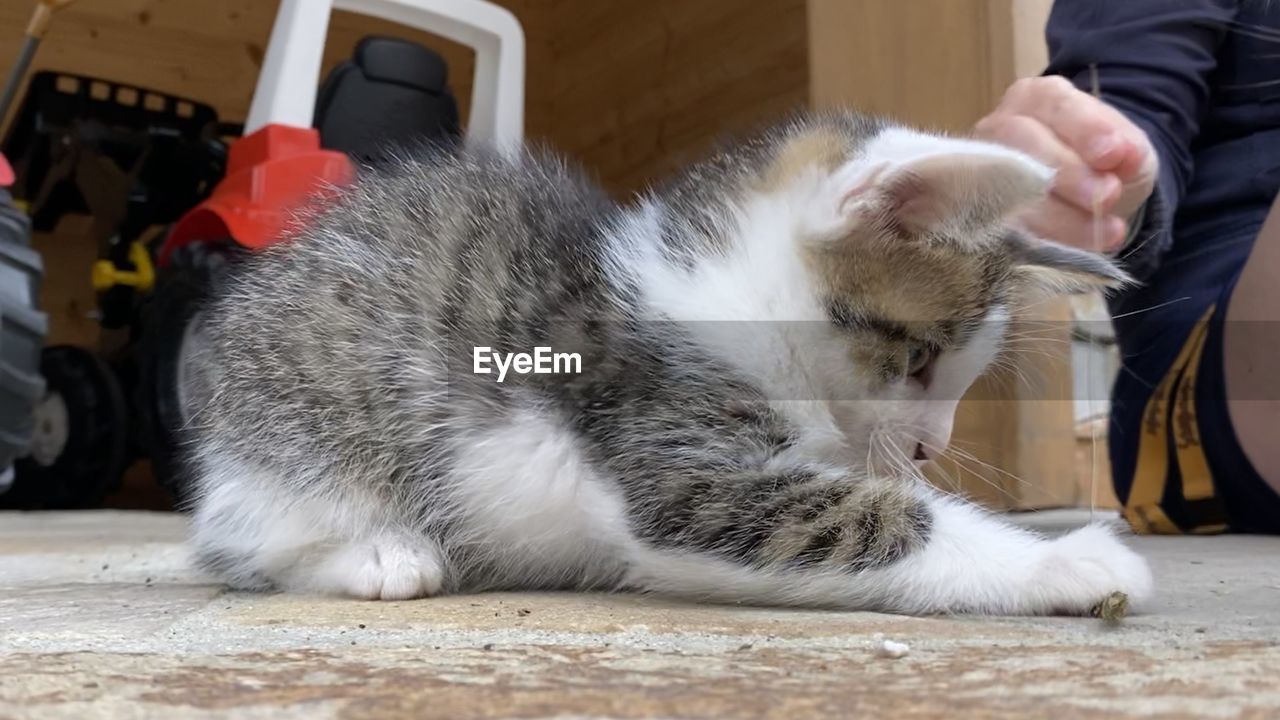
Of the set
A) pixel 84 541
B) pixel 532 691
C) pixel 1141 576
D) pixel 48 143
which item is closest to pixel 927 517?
pixel 1141 576

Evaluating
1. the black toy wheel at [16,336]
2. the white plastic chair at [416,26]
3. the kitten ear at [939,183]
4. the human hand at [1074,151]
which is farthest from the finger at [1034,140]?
the black toy wheel at [16,336]

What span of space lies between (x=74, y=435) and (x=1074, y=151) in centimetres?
243

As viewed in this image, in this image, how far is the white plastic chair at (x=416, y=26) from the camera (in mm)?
2119

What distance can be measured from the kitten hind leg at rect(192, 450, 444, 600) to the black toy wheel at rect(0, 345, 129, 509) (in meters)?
1.65

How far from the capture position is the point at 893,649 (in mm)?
688

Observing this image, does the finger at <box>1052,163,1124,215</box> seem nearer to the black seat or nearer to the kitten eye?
the kitten eye

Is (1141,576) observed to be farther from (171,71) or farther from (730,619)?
(171,71)

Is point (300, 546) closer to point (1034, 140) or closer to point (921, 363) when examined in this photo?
point (921, 363)

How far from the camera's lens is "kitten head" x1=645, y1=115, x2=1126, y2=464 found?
3.21 ft

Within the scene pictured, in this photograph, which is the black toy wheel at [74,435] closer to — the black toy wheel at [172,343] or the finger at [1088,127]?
the black toy wheel at [172,343]

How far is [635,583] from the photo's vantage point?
103 cm

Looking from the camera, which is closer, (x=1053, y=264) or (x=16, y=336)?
(x=1053, y=264)

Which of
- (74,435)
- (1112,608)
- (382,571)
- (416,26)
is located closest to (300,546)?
(382,571)

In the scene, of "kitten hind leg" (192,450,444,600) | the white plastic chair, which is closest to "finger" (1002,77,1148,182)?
"kitten hind leg" (192,450,444,600)
